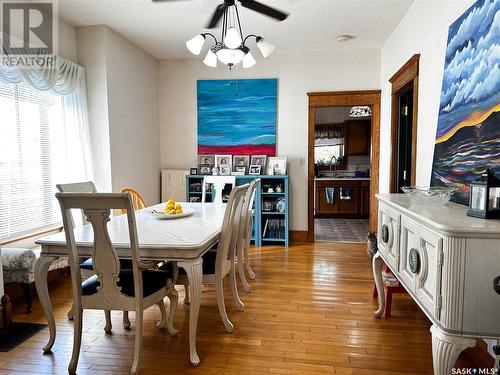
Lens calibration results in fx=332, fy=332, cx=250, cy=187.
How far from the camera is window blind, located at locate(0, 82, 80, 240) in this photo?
3.02 meters

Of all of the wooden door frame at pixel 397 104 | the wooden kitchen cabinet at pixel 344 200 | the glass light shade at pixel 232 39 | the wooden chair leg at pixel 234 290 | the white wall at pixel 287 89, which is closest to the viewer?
the glass light shade at pixel 232 39

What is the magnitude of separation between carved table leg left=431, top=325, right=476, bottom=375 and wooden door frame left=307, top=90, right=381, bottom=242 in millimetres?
3548

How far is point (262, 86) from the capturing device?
513cm

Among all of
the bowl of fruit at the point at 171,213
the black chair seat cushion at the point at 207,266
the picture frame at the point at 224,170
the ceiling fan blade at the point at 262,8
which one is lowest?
the black chair seat cushion at the point at 207,266

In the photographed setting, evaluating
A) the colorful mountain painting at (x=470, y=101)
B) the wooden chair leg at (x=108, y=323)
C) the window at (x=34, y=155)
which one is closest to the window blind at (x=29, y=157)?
the window at (x=34, y=155)

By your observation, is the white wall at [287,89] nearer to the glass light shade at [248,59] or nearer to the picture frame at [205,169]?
the picture frame at [205,169]

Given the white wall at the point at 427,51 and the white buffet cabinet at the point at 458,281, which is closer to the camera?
the white buffet cabinet at the point at 458,281

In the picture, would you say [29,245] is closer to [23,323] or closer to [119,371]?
[23,323]

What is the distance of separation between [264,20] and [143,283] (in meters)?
3.14

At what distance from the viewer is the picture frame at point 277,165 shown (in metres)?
5.04

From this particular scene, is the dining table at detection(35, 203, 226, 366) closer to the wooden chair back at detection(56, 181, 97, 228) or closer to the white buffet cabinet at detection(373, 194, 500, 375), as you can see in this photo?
the wooden chair back at detection(56, 181, 97, 228)

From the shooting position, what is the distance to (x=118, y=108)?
4.18 meters

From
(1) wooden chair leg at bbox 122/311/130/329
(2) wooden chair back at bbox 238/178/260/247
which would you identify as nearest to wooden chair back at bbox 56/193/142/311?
(1) wooden chair leg at bbox 122/311/130/329

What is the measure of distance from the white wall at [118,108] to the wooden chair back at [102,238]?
7.38ft
